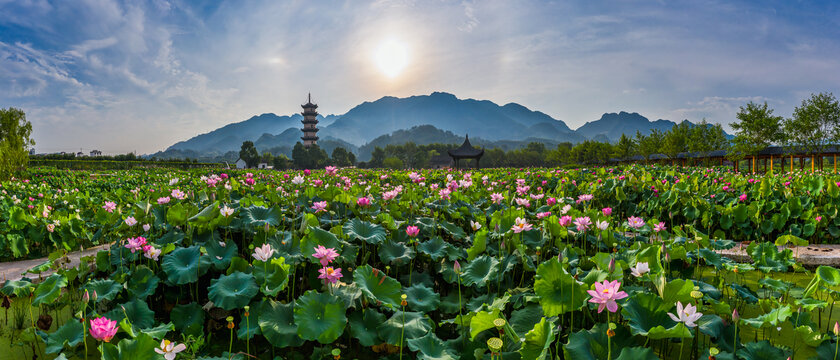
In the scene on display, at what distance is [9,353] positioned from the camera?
2365mm

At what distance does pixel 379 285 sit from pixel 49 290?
2145 millimetres

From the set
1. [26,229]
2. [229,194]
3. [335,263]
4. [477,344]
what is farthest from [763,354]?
[26,229]

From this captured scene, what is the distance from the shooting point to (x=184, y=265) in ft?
8.54

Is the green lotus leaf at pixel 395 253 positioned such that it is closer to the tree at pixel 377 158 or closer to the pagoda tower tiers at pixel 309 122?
the tree at pixel 377 158

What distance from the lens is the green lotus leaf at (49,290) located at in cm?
236

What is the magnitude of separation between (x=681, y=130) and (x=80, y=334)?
57104 mm

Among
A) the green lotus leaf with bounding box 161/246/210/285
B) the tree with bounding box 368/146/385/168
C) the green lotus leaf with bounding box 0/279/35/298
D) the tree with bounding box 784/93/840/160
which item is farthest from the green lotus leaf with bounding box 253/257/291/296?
the tree with bounding box 368/146/385/168

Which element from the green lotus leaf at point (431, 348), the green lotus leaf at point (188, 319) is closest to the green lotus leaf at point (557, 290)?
the green lotus leaf at point (431, 348)

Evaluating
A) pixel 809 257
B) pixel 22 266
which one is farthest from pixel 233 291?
pixel 809 257

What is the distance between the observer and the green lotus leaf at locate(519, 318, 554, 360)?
1.56 m

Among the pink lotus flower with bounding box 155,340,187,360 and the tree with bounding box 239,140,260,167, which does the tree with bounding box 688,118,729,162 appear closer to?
the pink lotus flower with bounding box 155,340,187,360

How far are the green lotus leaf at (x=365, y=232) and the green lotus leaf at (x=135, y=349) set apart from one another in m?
1.43

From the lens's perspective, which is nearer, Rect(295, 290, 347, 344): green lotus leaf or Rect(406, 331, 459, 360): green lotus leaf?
Rect(406, 331, 459, 360): green lotus leaf

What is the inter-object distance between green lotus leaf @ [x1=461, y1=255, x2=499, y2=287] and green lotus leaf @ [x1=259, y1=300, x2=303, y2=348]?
3.51ft
